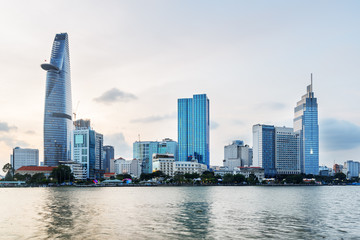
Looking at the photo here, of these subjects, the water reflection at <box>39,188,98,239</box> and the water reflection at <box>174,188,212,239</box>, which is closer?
the water reflection at <box>39,188,98,239</box>

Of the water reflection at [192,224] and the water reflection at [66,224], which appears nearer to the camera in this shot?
the water reflection at [66,224]

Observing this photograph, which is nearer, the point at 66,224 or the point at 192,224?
the point at 66,224

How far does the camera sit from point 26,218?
63406 millimetres

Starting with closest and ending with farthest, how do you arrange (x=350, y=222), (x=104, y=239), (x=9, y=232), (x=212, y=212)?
→ (x=104, y=239) → (x=9, y=232) → (x=350, y=222) → (x=212, y=212)

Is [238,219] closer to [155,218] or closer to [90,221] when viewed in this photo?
[155,218]

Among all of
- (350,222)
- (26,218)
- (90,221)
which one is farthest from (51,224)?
(350,222)

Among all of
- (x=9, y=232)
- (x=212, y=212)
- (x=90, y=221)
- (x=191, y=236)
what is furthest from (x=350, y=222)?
(x=9, y=232)

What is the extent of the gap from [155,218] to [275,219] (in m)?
19.4

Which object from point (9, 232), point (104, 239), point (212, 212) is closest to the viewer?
point (104, 239)

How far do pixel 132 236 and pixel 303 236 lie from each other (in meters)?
20.7

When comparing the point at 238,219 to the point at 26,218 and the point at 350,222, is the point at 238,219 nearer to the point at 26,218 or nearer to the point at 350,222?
the point at 350,222

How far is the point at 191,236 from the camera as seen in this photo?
4650 centimetres

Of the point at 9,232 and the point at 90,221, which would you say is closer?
Result: the point at 9,232

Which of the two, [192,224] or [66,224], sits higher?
[66,224]
